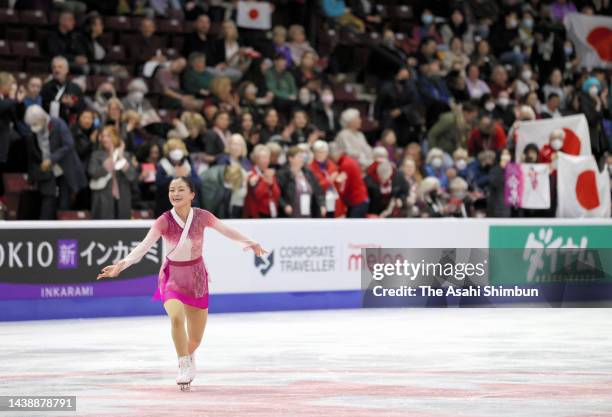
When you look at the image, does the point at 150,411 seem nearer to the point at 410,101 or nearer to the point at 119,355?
the point at 119,355

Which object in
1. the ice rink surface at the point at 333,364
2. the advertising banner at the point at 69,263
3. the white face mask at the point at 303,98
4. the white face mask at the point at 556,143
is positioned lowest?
the ice rink surface at the point at 333,364

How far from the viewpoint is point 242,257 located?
17.2 m

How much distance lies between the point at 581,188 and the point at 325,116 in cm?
443

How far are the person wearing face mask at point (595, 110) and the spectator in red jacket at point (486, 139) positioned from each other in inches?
77.1

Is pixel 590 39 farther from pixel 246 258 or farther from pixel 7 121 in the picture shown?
pixel 7 121

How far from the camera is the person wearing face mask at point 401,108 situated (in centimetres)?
2308

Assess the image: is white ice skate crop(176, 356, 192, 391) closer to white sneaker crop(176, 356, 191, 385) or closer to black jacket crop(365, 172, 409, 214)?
white sneaker crop(176, 356, 191, 385)

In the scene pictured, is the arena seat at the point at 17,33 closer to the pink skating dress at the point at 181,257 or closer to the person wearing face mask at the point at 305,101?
the person wearing face mask at the point at 305,101

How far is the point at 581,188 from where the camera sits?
66.7 ft

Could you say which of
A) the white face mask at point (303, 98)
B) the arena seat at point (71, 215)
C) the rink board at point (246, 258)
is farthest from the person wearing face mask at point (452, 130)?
the arena seat at point (71, 215)

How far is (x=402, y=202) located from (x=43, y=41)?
6.22 m

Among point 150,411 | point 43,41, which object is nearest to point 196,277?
point 150,411
